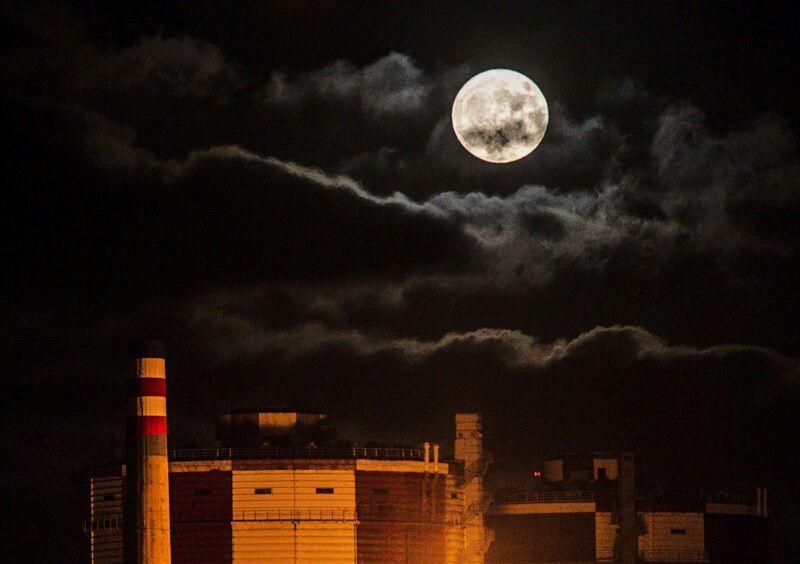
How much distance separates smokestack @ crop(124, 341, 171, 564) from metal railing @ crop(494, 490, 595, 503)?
35981 mm

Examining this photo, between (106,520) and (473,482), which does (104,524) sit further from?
(473,482)

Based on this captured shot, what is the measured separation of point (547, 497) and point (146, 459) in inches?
1499

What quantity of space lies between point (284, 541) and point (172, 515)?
21.0 ft

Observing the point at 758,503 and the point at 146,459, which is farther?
the point at 758,503

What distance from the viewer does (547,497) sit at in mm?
115062

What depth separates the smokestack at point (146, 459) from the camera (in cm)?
8456

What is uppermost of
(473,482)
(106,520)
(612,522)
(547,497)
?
(473,482)

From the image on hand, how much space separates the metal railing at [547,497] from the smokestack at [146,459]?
36.0 metres

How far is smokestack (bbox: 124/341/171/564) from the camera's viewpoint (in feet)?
277

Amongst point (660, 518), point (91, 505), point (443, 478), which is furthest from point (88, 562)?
point (660, 518)

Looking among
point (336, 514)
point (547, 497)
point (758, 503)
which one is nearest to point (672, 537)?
point (758, 503)

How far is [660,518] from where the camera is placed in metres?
116

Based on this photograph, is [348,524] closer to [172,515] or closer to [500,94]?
[172,515]

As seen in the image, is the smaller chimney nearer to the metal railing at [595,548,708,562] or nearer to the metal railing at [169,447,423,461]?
the metal railing at [595,548,708,562]
